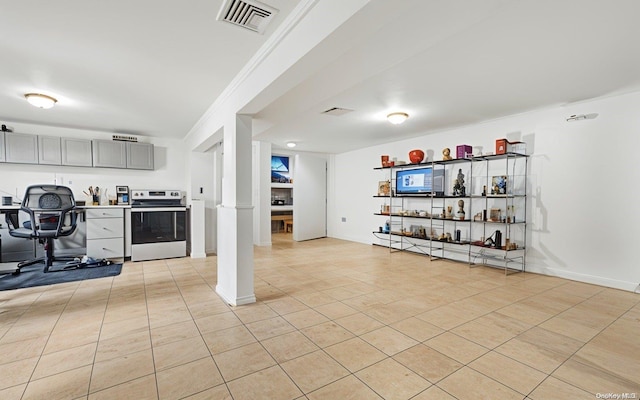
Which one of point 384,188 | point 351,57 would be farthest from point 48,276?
point 384,188

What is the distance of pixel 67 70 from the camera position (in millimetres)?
2885

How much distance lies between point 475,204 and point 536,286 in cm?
174

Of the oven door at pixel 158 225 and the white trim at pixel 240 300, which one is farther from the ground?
the oven door at pixel 158 225

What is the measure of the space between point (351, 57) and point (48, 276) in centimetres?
502

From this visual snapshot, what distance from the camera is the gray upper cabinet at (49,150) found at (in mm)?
4980

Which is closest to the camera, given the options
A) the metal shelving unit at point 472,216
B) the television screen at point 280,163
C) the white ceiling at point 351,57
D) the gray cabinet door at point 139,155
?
the white ceiling at point 351,57

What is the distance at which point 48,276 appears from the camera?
415cm

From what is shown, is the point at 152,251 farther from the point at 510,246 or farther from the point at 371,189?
the point at 510,246

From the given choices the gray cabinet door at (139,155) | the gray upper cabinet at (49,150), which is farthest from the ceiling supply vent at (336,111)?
the gray upper cabinet at (49,150)

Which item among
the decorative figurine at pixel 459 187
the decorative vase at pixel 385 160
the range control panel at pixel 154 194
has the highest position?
the decorative vase at pixel 385 160

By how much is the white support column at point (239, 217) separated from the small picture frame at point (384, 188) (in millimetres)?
3943

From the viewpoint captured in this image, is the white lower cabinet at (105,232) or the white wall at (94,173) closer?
the white lower cabinet at (105,232)

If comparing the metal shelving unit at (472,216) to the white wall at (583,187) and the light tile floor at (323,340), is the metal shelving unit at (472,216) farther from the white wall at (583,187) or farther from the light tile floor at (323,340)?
the light tile floor at (323,340)

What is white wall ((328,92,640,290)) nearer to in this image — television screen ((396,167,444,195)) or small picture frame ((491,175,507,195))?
small picture frame ((491,175,507,195))
